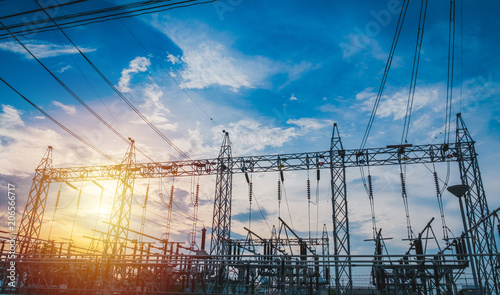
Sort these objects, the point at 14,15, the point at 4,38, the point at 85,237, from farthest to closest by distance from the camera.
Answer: the point at 85,237
the point at 4,38
the point at 14,15

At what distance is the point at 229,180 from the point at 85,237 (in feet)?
37.0

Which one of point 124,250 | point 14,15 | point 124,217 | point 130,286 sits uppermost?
point 14,15

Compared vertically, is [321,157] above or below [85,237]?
above

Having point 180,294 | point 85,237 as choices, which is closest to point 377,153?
point 180,294

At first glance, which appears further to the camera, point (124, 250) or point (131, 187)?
point (131, 187)

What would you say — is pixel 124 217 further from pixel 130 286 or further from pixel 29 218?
pixel 29 218

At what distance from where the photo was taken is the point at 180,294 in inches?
494

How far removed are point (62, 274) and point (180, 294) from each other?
13517 mm

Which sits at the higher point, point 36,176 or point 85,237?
point 36,176

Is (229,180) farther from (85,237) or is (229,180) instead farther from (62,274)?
(62,274)

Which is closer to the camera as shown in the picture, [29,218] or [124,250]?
[124,250]

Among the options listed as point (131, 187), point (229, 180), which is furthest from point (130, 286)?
point (229, 180)

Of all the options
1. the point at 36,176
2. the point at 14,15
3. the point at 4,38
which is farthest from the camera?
the point at 36,176

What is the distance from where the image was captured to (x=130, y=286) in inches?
835
